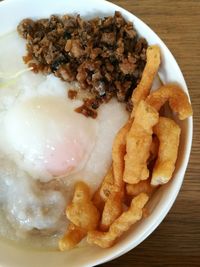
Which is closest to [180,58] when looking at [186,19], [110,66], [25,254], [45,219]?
[186,19]

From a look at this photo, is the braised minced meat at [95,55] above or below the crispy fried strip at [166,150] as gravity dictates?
above

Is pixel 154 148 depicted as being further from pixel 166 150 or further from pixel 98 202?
pixel 98 202

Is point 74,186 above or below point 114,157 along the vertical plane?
below

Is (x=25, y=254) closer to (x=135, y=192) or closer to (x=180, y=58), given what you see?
(x=135, y=192)

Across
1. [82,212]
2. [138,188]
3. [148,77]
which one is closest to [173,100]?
[148,77]

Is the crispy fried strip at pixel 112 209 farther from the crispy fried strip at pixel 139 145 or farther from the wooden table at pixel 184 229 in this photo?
the wooden table at pixel 184 229

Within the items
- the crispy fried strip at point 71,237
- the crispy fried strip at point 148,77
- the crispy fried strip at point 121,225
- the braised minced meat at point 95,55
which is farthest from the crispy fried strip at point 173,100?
the crispy fried strip at point 71,237
